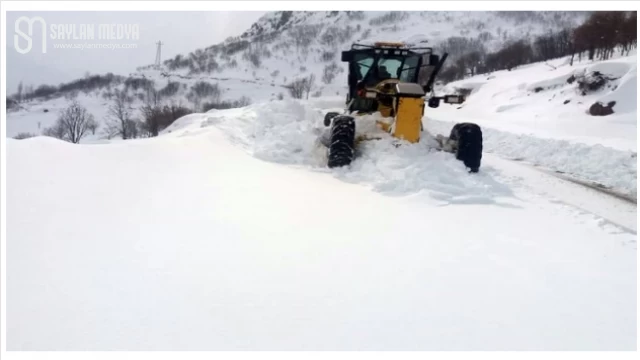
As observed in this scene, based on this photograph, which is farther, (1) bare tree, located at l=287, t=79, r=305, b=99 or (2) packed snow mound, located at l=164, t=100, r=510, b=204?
(1) bare tree, located at l=287, t=79, r=305, b=99

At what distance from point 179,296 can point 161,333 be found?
286mm

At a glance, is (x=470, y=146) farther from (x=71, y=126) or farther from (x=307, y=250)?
(x=71, y=126)

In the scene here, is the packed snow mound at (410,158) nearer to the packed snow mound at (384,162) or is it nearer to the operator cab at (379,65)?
the packed snow mound at (384,162)

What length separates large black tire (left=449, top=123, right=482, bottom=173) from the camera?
5.73 meters

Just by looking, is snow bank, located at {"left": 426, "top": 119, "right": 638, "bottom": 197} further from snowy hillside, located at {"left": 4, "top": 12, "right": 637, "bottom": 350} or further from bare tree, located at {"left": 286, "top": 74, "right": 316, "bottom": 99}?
bare tree, located at {"left": 286, "top": 74, "right": 316, "bottom": 99}

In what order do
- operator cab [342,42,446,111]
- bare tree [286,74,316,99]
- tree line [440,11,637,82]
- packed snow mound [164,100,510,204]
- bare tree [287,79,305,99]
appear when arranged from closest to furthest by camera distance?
packed snow mound [164,100,510,204] < operator cab [342,42,446,111] < tree line [440,11,637,82] < bare tree [287,79,305,99] < bare tree [286,74,316,99]

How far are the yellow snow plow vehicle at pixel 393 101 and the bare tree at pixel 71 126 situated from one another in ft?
48.4

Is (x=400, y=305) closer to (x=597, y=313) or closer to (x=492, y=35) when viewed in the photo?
(x=597, y=313)

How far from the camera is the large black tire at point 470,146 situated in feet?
18.8

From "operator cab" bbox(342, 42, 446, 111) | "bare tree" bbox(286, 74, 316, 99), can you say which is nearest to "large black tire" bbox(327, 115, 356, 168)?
"operator cab" bbox(342, 42, 446, 111)

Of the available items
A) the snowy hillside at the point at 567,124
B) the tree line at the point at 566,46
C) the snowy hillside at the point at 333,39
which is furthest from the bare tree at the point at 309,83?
the snowy hillside at the point at 567,124

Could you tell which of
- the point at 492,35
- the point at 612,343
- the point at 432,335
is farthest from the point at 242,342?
the point at 492,35

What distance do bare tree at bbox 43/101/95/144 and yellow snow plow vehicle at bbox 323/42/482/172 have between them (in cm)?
1476

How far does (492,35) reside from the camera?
84062 mm
